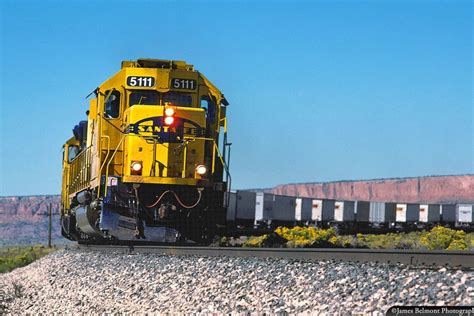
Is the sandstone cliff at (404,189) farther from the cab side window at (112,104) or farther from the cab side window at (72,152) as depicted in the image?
the cab side window at (112,104)

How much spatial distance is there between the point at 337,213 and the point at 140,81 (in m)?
40.4

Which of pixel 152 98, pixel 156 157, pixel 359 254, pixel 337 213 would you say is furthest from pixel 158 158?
pixel 337 213

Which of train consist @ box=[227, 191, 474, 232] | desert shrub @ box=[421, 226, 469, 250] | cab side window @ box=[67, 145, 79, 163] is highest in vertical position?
cab side window @ box=[67, 145, 79, 163]

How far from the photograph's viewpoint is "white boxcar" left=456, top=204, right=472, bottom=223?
65.9 m

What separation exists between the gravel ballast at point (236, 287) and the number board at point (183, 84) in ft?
12.4

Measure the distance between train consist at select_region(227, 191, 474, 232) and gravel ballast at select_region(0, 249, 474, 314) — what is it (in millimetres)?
27828

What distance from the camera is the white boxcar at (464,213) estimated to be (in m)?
65.9

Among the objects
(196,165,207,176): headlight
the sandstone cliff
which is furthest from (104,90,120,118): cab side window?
the sandstone cliff

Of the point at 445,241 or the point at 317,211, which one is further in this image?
the point at 317,211

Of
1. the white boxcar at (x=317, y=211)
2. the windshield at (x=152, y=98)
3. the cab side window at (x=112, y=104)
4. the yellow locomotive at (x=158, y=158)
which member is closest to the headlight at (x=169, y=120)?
the yellow locomotive at (x=158, y=158)

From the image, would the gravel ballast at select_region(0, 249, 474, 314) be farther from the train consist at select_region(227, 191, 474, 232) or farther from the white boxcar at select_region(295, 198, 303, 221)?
the white boxcar at select_region(295, 198, 303, 221)

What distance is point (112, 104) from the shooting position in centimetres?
1720

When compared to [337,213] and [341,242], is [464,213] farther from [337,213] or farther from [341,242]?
[341,242]

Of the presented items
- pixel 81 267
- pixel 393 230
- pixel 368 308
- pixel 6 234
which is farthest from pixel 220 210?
pixel 6 234
